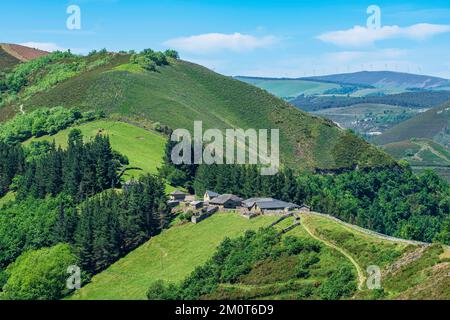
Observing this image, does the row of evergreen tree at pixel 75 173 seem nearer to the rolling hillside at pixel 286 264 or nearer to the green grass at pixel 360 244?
the rolling hillside at pixel 286 264

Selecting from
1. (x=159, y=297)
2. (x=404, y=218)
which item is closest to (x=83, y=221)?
(x=159, y=297)

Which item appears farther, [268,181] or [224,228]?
[268,181]

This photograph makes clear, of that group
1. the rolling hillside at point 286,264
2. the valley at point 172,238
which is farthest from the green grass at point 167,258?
the valley at point 172,238

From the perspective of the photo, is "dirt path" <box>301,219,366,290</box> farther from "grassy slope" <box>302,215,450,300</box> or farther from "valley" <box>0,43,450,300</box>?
"grassy slope" <box>302,215,450,300</box>

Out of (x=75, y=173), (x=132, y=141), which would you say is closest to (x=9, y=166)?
(x=75, y=173)
